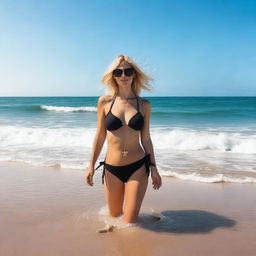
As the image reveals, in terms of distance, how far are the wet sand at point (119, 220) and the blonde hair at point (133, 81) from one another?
69.3 inches

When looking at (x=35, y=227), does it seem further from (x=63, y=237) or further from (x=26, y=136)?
(x=26, y=136)

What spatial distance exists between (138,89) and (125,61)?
1.49 ft

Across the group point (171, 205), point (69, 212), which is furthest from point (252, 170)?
point (69, 212)

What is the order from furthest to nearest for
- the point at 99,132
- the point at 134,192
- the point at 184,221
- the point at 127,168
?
the point at 184,221, the point at 99,132, the point at 127,168, the point at 134,192

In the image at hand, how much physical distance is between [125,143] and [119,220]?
103cm

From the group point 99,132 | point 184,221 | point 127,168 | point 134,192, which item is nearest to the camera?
point 134,192

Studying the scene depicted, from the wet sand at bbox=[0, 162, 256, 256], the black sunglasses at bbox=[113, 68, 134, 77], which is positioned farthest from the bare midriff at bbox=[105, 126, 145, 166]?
the wet sand at bbox=[0, 162, 256, 256]

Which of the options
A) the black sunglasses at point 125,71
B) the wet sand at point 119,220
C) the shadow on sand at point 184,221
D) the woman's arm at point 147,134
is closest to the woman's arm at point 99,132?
the black sunglasses at point 125,71

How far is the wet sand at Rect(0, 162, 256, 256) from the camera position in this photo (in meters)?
3.49

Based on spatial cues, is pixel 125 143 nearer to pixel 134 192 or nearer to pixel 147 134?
pixel 147 134

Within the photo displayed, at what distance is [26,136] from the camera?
1363 cm

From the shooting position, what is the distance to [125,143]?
4078 millimetres

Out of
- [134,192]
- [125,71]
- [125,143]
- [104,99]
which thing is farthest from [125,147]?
[125,71]

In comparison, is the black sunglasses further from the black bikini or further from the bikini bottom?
the bikini bottom
